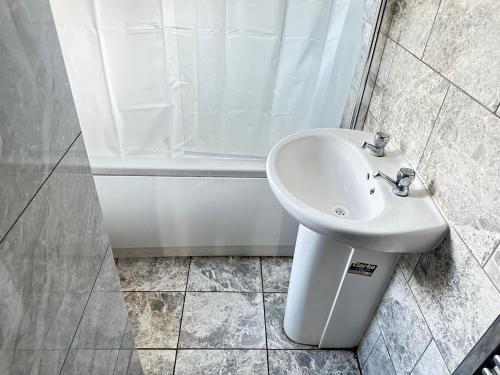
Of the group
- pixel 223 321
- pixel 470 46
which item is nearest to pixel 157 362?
pixel 223 321

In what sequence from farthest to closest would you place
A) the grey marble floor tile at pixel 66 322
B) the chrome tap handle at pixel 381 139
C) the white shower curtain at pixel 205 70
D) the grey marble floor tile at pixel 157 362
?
1. the grey marble floor tile at pixel 157 362
2. the white shower curtain at pixel 205 70
3. the chrome tap handle at pixel 381 139
4. the grey marble floor tile at pixel 66 322

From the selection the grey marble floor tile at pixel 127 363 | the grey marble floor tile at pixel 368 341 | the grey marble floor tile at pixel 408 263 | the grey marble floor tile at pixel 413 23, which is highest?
the grey marble floor tile at pixel 413 23

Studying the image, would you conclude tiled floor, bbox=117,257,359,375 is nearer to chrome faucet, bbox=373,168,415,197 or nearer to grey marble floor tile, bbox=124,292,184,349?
grey marble floor tile, bbox=124,292,184,349

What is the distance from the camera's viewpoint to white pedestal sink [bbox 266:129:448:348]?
957 millimetres

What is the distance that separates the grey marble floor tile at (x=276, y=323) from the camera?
1.57m

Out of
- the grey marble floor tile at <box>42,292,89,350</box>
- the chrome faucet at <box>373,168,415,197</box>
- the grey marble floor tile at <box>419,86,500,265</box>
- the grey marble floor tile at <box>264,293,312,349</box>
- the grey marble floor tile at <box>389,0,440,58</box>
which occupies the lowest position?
the grey marble floor tile at <box>264,293,312,349</box>

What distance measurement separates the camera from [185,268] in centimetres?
188

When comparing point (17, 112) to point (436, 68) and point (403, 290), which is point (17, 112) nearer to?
point (436, 68)

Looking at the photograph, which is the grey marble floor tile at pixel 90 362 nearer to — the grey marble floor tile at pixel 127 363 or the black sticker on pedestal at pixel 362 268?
the grey marble floor tile at pixel 127 363

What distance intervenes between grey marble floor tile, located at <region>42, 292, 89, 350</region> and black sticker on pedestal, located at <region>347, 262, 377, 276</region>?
0.87 metres

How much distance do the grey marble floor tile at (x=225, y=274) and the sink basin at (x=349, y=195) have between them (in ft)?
2.52

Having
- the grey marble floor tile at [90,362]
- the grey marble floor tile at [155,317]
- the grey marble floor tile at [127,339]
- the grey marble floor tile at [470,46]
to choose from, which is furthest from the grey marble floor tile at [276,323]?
the grey marble floor tile at [470,46]

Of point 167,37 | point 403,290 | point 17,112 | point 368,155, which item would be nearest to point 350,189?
point 368,155

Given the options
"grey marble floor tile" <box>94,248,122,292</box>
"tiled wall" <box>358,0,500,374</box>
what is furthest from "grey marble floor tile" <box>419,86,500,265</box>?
"grey marble floor tile" <box>94,248,122,292</box>
